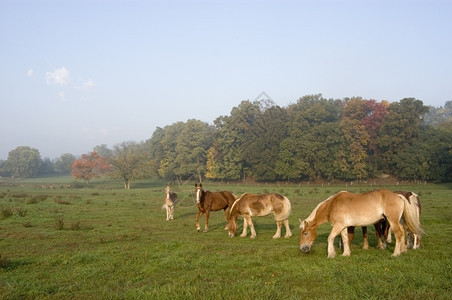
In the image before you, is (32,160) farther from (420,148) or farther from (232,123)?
(420,148)

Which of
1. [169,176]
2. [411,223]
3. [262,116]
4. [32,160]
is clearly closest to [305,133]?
[262,116]

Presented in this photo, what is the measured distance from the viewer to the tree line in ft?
180

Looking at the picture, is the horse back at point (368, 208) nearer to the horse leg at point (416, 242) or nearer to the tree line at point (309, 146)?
the horse leg at point (416, 242)

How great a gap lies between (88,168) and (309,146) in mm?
45774

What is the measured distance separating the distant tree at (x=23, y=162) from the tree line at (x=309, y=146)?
55.9 m

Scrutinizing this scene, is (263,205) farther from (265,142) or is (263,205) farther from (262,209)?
(265,142)

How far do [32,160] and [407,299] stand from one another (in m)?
132

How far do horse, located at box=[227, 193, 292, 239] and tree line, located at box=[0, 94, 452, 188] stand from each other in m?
44.1

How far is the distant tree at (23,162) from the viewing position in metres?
116

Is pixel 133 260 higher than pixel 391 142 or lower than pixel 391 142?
lower

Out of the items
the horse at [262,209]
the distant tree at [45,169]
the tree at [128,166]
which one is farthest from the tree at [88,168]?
the horse at [262,209]

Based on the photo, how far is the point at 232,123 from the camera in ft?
230

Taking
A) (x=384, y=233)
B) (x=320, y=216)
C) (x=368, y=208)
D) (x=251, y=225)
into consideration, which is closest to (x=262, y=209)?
(x=251, y=225)

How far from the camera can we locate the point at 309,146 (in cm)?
5769
